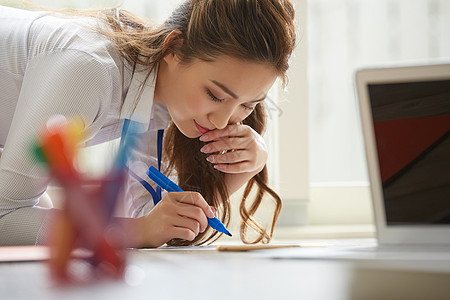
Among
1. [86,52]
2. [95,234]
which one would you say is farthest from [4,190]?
[95,234]

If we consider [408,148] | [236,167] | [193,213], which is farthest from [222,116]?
[408,148]

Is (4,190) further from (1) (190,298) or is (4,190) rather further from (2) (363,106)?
(1) (190,298)

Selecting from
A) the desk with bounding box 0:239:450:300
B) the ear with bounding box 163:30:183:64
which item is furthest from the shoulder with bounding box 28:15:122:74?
the desk with bounding box 0:239:450:300

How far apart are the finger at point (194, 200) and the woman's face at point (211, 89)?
0.23 metres

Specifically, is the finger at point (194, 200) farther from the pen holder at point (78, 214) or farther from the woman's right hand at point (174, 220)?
the pen holder at point (78, 214)

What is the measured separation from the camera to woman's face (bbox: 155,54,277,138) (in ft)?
3.41

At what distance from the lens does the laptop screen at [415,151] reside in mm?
634

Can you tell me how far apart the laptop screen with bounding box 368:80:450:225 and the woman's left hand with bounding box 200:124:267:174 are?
530mm

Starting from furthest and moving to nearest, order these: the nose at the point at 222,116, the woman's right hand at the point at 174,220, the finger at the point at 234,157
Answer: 1. the finger at the point at 234,157
2. the nose at the point at 222,116
3. the woman's right hand at the point at 174,220

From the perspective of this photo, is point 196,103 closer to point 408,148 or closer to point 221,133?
point 221,133

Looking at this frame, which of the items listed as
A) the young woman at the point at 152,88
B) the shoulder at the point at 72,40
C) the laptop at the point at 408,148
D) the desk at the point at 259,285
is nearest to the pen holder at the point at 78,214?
the desk at the point at 259,285

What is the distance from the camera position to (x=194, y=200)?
0.90 m

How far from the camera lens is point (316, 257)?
17.9 inches

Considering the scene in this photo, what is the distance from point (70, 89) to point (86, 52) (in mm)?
79
